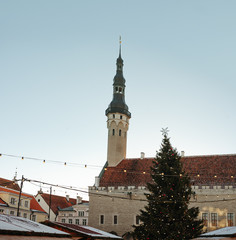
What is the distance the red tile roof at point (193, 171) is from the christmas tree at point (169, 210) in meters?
11.1

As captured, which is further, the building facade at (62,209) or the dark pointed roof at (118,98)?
the building facade at (62,209)

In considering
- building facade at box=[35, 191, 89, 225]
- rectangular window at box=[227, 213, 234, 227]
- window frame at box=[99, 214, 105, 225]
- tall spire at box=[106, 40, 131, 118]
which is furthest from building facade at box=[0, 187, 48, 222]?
rectangular window at box=[227, 213, 234, 227]

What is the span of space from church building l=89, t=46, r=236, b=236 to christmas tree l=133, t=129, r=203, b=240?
6.30 m

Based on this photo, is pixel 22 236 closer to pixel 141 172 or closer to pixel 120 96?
pixel 141 172

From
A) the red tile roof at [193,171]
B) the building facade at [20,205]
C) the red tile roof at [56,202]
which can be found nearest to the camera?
the red tile roof at [193,171]

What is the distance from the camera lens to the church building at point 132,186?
39.0 metres

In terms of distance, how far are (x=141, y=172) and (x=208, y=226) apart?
35.7 feet

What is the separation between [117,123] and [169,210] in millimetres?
24047

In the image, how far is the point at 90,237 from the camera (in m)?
20.9

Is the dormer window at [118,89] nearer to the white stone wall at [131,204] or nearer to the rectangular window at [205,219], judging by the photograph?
the white stone wall at [131,204]

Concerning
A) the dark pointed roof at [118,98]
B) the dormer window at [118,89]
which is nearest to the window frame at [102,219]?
the dark pointed roof at [118,98]

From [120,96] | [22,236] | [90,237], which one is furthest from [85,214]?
[22,236]

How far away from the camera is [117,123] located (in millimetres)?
50906

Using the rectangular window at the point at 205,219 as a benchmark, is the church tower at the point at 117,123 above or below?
above
